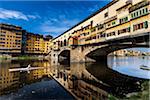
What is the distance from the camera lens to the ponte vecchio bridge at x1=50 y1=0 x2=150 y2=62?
78.7 ft

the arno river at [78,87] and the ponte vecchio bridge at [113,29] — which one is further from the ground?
the ponte vecchio bridge at [113,29]

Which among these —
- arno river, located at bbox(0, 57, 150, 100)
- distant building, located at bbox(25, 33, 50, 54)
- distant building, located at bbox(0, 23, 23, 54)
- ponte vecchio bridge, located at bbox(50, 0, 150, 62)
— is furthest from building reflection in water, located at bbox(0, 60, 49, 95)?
distant building, located at bbox(25, 33, 50, 54)

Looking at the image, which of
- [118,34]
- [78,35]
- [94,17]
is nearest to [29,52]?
[78,35]

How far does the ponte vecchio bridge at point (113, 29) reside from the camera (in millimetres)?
23984

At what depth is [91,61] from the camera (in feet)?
168

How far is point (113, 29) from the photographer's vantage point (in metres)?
32.0

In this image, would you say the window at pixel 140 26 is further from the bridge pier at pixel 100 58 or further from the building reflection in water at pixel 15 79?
the bridge pier at pixel 100 58

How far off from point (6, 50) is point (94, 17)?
68085 millimetres

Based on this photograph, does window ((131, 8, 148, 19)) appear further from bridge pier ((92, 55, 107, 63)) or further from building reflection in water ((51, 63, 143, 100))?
bridge pier ((92, 55, 107, 63))

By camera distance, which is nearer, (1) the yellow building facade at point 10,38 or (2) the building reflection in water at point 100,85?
(2) the building reflection in water at point 100,85

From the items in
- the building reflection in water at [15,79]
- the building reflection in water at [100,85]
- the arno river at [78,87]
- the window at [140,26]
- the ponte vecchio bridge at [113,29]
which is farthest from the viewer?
the ponte vecchio bridge at [113,29]

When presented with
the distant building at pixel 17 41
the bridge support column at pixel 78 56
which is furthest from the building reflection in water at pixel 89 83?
the distant building at pixel 17 41

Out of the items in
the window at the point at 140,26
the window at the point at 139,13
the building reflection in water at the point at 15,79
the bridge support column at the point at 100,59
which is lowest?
the building reflection in water at the point at 15,79

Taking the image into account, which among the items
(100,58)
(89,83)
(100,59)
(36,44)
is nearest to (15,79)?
(89,83)
